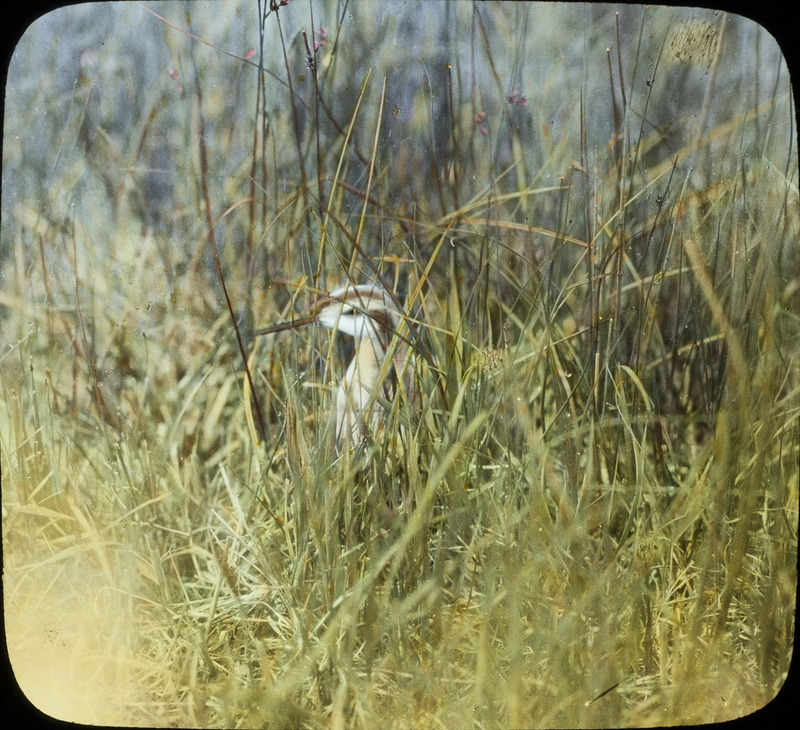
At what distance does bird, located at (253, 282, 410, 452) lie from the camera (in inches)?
65.4

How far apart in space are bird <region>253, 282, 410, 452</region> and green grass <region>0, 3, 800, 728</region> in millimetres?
29

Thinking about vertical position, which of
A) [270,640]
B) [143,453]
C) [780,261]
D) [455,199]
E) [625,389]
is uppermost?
[455,199]

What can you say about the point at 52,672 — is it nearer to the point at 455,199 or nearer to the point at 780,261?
the point at 455,199

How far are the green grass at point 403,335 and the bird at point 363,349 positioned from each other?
29mm

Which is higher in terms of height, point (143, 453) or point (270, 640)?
point (143, 453)

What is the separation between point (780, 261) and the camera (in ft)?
5.79

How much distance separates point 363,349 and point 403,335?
3.3 inches

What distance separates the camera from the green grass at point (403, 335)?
1676 mm

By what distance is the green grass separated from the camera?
5.50 feet

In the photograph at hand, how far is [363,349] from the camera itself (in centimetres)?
168

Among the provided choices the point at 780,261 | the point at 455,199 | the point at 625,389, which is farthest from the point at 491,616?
the point at 780,261

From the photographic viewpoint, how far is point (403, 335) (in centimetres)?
168

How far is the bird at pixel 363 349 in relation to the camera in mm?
1660

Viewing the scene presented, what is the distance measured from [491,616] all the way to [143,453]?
2.56 ft
